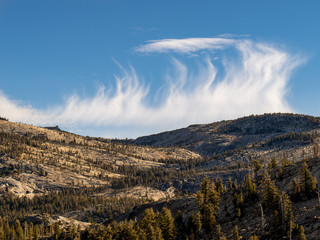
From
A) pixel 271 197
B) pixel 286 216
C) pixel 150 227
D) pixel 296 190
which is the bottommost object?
pixel 150 227

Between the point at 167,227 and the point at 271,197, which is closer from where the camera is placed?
the point at 271,197

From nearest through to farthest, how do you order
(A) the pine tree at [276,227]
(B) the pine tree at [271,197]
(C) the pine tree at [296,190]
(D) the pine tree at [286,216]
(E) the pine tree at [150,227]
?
(D) the pine tree at [286,216]
(A) the pine tree at [276,227]
(B) the pine tree at [271,197]
(C) the pine tree at [296,190]
(E) the pine tree at [150,227]

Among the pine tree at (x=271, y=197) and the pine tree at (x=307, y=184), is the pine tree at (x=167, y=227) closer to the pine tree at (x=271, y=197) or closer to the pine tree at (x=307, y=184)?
the pine tree at (x=271, y=197)

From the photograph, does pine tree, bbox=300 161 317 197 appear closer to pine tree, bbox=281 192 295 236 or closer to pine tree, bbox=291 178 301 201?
pine tree, bbox=291 178 301 201

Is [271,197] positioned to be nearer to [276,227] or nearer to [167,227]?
[276,227]

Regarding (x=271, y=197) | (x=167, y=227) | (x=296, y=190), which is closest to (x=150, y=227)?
(x=167, y=227)

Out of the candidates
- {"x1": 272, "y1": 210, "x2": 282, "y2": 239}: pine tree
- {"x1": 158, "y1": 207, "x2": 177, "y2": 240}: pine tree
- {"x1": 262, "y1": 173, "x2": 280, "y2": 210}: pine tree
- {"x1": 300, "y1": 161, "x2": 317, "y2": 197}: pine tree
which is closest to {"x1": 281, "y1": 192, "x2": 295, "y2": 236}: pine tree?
{"x1": 272, "y1": 210, "x2": 282, "y2": 239}: pine tree

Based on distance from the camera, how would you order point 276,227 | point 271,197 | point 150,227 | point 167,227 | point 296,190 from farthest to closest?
point 167,227 < point 150,227 < point 296,190 < point 271,197 < point 276,227

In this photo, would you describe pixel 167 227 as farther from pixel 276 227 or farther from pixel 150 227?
pixel 276 227

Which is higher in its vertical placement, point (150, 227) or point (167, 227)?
point (150, 227)

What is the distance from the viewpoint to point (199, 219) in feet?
332

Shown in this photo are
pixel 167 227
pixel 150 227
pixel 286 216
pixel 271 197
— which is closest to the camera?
pixel 286 216

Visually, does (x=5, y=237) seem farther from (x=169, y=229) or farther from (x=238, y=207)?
(x=238, y=207)

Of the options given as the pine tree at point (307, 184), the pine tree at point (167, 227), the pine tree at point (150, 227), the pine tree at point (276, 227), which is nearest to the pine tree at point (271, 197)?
the pine tree at point (307, 184)
